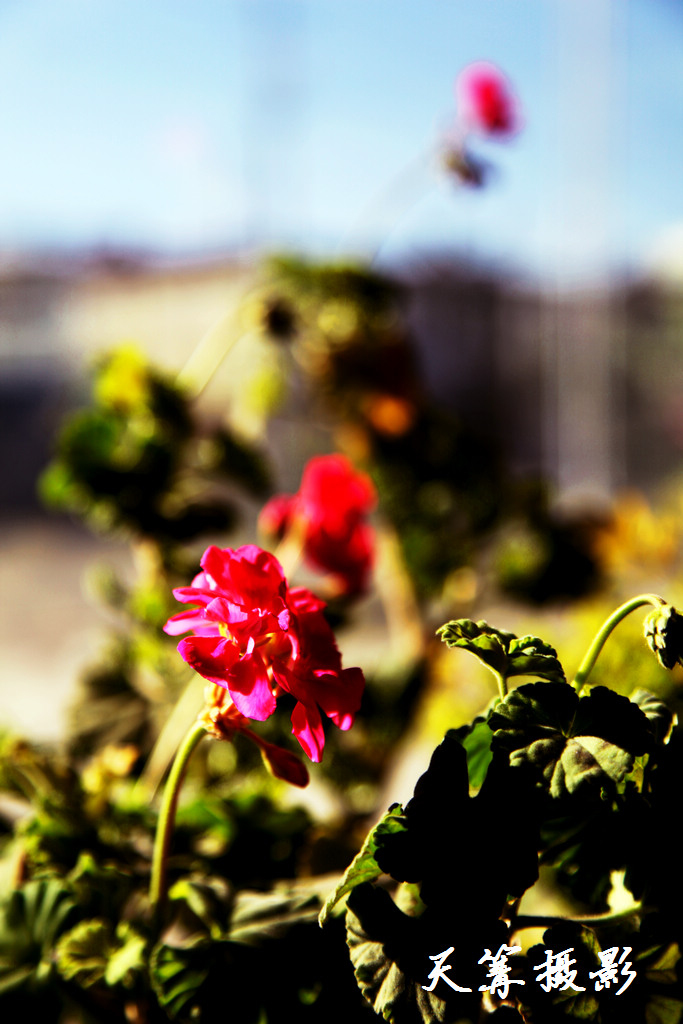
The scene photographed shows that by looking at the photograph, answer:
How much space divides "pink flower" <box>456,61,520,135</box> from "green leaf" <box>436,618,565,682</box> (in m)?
0.50

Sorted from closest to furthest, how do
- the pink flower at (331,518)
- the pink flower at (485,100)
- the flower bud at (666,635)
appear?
the flower bud at (666,635) → the pink flower at (331,518) → the pink flower at (485,100)

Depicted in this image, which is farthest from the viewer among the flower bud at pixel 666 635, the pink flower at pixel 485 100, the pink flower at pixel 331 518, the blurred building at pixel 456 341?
the blurred building at pixel 456 341

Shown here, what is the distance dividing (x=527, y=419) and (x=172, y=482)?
2.71 metres

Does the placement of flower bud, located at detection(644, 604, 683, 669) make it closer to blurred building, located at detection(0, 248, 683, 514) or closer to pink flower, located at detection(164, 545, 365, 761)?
pink flower, located at detection(164, 545, 365, 761)

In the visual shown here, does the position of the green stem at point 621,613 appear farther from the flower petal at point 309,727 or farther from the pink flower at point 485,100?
the pink flower at point 485,100

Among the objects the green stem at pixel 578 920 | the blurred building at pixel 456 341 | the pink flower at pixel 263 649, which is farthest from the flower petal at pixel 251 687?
the blurred building at pixel 456 341

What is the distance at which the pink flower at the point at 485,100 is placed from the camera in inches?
25.7

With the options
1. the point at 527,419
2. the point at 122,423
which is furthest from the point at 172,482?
the point at 527,419

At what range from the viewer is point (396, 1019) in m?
0.25

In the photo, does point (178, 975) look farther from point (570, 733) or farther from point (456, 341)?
point (456, 341)

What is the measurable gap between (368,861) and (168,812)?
7 cm

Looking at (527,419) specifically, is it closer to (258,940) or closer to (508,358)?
(508,358)

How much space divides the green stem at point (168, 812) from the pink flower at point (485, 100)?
517 millimetres

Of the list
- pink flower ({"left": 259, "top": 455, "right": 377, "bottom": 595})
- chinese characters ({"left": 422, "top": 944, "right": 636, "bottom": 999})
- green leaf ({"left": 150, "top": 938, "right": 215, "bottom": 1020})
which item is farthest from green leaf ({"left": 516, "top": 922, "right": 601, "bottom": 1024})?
pink flower ({"left": 259, "top": 455, "right": 377, "bottom": 595})
